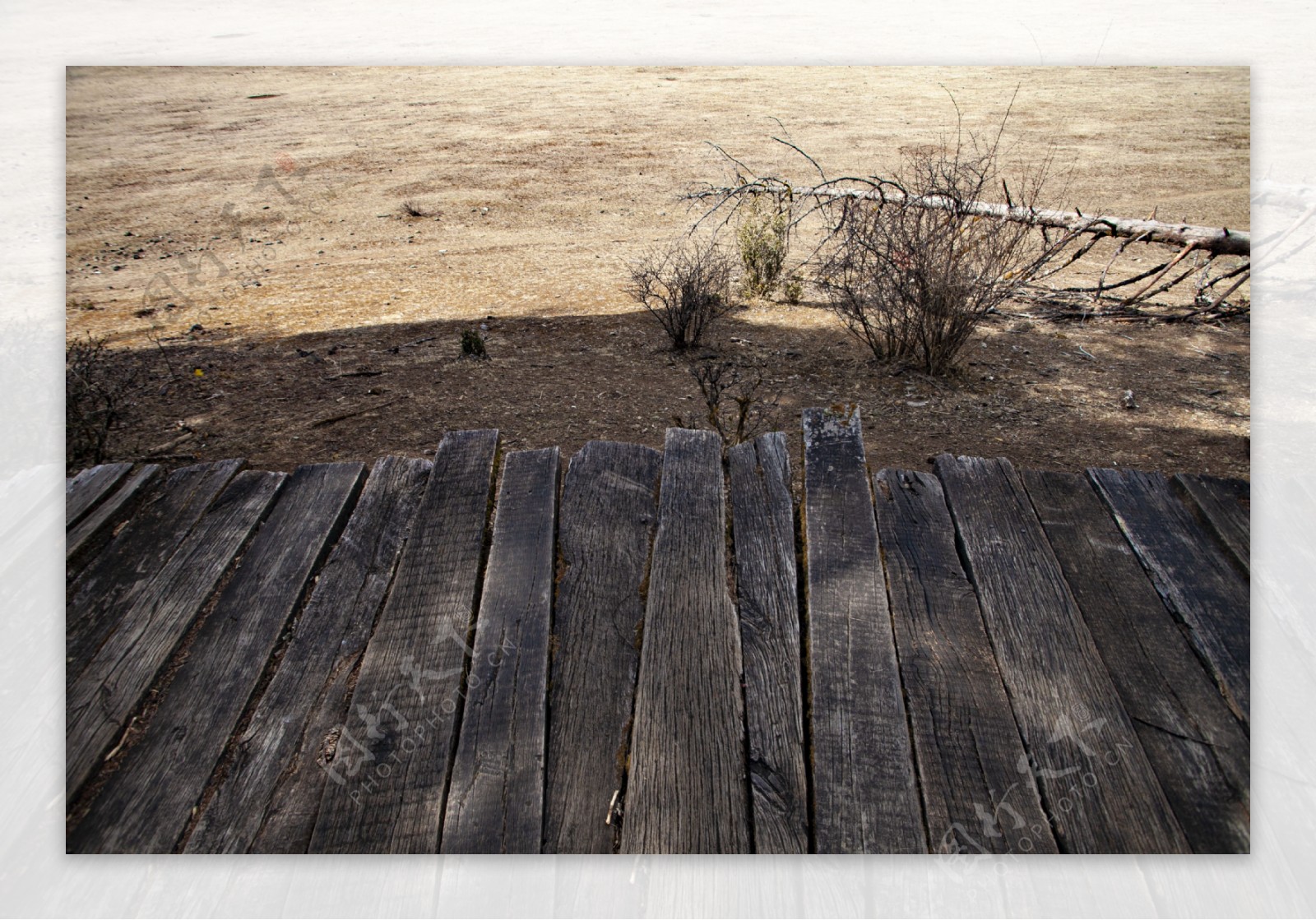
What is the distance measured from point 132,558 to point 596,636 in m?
1.06

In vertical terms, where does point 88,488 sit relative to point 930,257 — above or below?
below

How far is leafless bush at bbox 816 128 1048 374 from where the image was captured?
4277mm

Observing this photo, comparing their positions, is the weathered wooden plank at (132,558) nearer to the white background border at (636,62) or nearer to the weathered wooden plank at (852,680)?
the white background border at (636,62)

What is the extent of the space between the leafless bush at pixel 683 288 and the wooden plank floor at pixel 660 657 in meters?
A: 2.64

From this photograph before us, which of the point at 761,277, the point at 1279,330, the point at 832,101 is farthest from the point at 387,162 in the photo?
the point at 1279,330

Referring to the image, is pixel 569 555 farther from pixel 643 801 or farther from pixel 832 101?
pixel 832 101

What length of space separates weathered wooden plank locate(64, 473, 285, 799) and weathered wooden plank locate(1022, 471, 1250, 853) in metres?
1.74

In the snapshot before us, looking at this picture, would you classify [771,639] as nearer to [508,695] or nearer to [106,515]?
[508,695]

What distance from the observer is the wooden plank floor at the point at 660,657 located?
1.43 m

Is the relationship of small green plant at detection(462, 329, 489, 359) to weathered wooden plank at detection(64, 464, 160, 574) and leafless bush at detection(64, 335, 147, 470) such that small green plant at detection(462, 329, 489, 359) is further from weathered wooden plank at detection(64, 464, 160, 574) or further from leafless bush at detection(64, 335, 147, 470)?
weathered wooden plank at detection(64, 464, 160, 574)

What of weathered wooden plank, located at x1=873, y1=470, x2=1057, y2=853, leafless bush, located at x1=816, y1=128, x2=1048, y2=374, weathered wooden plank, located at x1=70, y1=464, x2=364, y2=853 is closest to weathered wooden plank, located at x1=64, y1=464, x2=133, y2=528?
weathered wooden plank, located at x1=70, y1=464, x2=364, y2=853

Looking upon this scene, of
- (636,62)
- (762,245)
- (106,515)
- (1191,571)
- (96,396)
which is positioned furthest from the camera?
(762,245)

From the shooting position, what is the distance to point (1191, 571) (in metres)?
1.88

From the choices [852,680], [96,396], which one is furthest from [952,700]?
[96,396]
